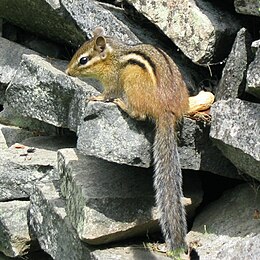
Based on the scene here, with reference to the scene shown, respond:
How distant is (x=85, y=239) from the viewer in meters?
6.12

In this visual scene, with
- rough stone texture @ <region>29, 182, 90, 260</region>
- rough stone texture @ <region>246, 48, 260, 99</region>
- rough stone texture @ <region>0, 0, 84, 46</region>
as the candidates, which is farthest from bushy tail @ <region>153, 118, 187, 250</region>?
rough stone texture @ <region>0, 0, 84, 46</region>

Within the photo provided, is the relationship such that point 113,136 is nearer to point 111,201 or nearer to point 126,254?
point 111,201

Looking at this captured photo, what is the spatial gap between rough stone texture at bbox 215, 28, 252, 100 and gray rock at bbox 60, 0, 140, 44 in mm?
1284

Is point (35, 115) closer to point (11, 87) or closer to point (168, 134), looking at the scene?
point (11, 87)

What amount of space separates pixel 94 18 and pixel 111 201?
1.74 metres

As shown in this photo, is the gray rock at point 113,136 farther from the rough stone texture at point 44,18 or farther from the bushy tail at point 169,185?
the rough stone texture at point 44,18

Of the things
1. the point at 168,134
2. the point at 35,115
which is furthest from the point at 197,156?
the point at 35,115

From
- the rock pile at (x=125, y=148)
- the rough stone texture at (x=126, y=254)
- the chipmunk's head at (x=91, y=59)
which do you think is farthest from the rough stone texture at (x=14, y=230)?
the chipmunk's head at (x=91, y=59)

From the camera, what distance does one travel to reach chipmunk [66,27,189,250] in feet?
18.4

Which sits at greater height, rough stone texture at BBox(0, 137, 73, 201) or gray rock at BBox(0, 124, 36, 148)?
rough stone texture at BBox(0, 137, 73, 201)

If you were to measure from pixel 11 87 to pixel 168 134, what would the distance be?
2.21 m

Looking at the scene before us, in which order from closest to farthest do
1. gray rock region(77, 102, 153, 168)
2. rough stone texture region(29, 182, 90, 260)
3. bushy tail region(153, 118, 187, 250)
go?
1. bushy tail region(153, 118, 187, 250)
2. gray rock region(77, 102, 153, 168)
3. rough stone texture region(29, 182, 90, 260)

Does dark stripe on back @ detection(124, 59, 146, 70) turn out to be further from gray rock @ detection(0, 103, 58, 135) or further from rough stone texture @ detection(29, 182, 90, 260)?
gray rock @ detection(0, 103, 58, 135)

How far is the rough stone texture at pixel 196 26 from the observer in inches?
251
